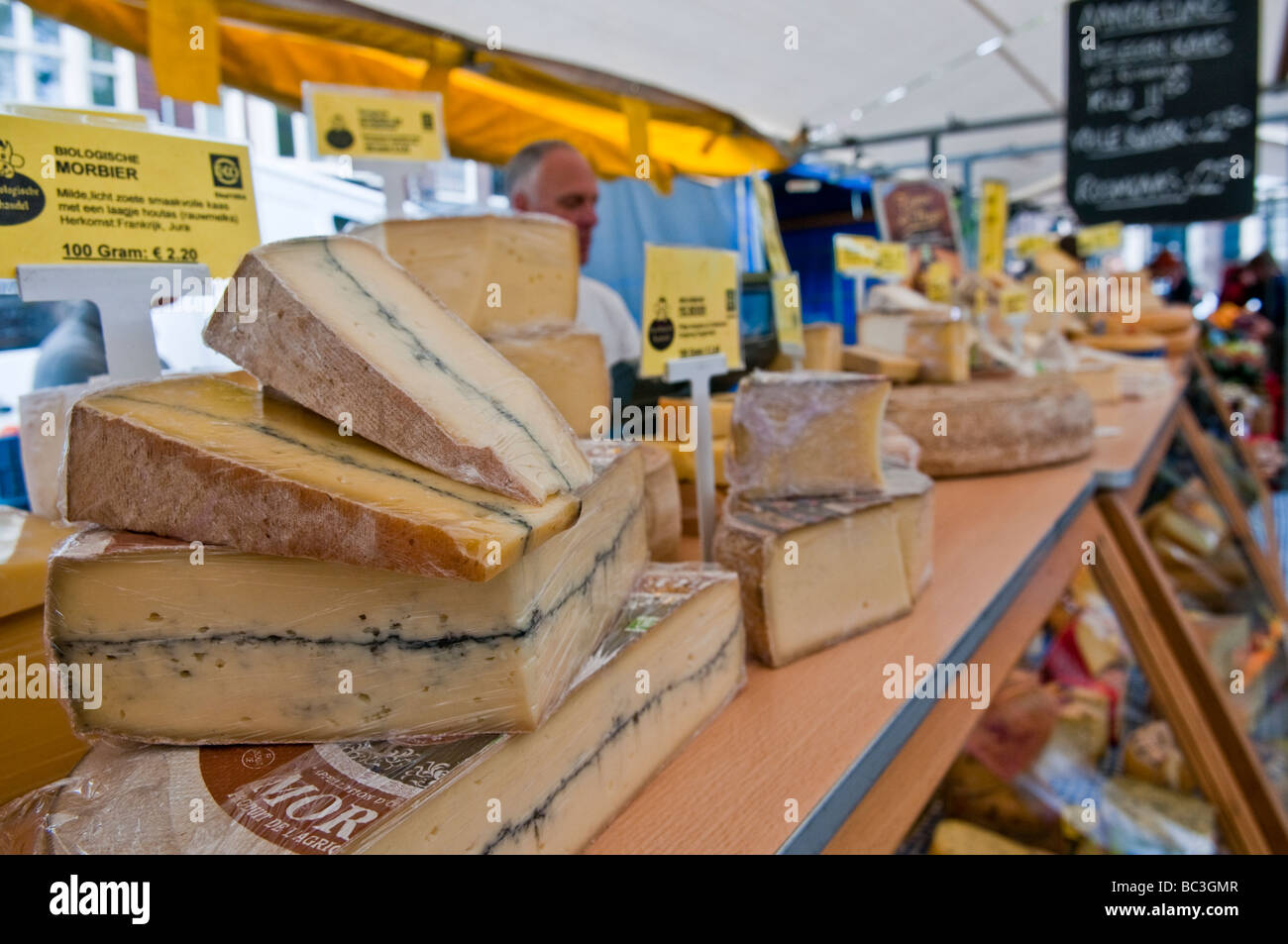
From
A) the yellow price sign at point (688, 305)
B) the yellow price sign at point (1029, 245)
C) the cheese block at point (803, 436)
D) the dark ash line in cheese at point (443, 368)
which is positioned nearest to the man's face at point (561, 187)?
the yellow price sign at point (688, 305)

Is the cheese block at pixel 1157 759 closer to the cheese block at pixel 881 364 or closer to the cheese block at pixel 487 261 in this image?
the cheese block at pixel 881 364

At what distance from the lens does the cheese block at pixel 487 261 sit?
105 centimetres

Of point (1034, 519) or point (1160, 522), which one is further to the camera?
point (1160, 522)

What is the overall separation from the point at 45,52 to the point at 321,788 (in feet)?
12.7

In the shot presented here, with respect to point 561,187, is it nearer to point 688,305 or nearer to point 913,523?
point 688,305

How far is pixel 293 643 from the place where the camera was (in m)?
0.65

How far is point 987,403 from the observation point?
1.82 meters

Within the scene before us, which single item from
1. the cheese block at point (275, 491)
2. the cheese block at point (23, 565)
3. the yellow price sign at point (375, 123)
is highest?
the yellow price sign at point (375, 123)

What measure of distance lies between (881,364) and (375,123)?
1212 mm

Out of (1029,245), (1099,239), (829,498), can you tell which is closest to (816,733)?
(829,498)

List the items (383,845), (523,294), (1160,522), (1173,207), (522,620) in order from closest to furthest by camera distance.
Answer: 1. (383,845)
2. (522,620)
3. (523,294)
4. (1160,522)
5. (1173,207)

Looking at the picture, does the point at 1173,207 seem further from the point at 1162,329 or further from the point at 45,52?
the point at 45,52

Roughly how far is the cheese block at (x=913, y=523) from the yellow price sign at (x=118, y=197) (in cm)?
85

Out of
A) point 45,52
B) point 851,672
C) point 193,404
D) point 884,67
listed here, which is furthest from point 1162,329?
point 45,52
